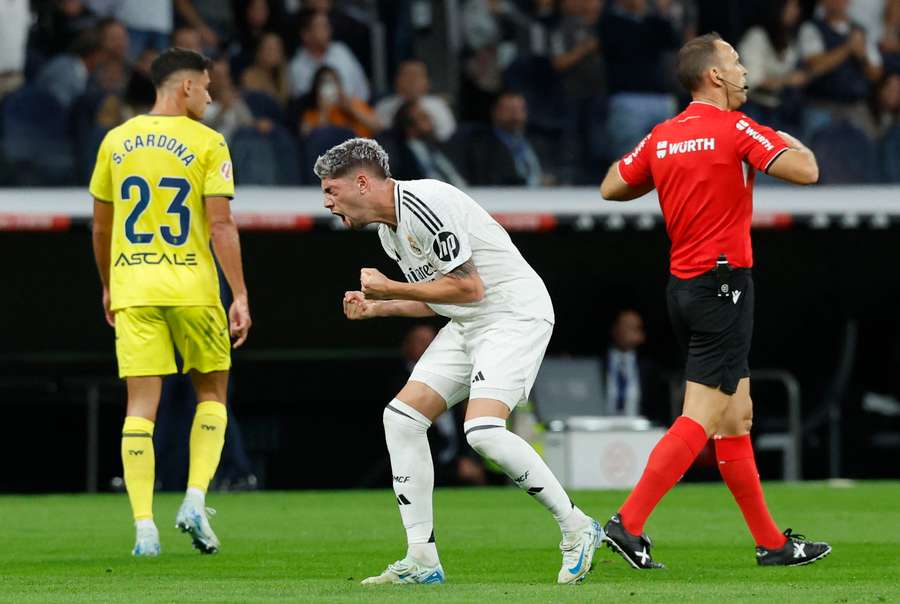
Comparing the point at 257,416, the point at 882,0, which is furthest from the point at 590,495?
the point at 882,0

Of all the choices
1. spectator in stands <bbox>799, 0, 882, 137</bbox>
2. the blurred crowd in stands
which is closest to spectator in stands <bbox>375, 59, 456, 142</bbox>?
the blurred crowd in stands

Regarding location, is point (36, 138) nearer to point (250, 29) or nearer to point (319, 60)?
point (250, 29)

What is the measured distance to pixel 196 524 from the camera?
764cm

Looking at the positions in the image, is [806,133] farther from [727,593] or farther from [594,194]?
[727,593]

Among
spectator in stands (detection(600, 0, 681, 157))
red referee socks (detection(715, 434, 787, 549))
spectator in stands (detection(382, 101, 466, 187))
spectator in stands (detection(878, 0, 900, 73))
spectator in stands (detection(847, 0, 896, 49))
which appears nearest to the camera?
red referee socks (detection(715, 434, 787, 549))

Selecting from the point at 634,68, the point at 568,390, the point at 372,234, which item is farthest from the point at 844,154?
the point at 372,234

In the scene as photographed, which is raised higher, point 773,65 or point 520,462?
point 773,65

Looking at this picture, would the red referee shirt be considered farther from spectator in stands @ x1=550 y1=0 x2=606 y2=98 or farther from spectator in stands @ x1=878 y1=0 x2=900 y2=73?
spectator in stands @ x1=878 y1=0 x2=900 y2=73

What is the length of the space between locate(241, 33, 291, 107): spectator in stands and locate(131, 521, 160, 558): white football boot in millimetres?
8625

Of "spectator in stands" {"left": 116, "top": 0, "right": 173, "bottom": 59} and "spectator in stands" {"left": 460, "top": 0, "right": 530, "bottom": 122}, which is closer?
"spectator in stands" {"left": 116, "top": 0, "right": 173, "bottom": 59}

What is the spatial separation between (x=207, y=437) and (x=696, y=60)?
2.69 meters

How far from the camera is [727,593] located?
19.9 feet

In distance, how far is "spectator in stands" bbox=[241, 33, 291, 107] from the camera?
15992mm

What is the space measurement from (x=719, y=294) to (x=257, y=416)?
32.5 ft
